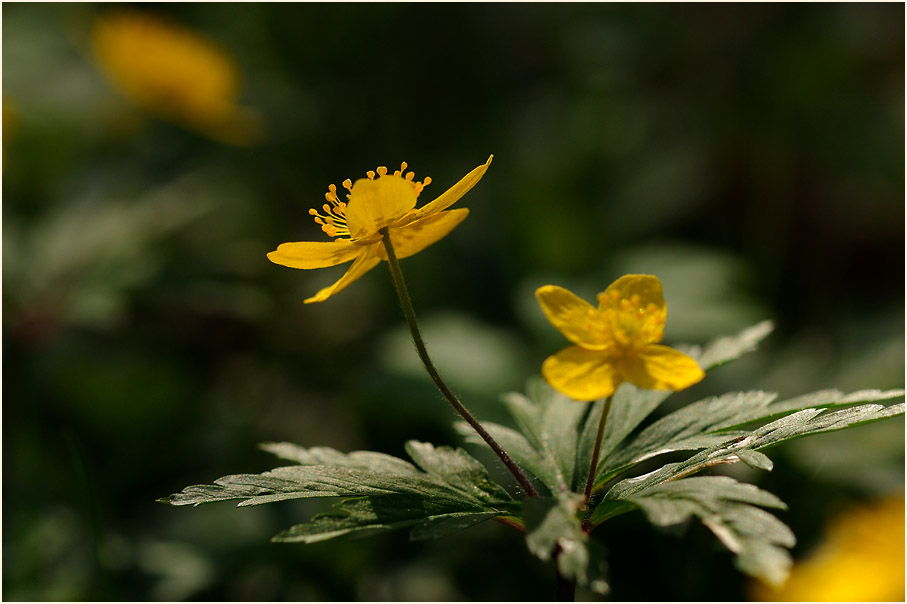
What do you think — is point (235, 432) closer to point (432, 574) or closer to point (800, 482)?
point (432, 574)

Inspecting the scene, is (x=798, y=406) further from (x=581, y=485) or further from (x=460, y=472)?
(x=460, y=472)

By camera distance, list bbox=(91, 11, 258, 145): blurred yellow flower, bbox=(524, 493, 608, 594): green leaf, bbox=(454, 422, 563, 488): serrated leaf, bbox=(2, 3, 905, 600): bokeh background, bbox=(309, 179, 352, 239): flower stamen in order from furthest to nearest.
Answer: bbox=(91, 11, 258, 145): blurred yellow flower → bbox=(2, 3, 905, 600): bokeh background → bbox=(309, 179, 352, 239): flower stamen → bbox=(454, 422, 563, 488): serrated leaf → bbox=(524, 493, 608, 594): green leaf

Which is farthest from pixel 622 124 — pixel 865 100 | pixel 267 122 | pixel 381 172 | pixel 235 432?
pixel 381 172

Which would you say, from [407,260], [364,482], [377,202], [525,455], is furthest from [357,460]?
[407,260]

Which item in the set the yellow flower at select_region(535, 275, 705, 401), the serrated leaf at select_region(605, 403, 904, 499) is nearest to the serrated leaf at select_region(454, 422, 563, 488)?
the serrated leaf at select_region(605, 403, 904, 499)

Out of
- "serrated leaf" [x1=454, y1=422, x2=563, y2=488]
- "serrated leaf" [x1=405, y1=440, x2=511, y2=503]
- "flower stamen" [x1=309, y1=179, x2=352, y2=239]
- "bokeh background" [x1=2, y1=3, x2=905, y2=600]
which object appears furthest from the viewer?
"bokeh background" [x1=2, y1=3, x2=905, y2=600]

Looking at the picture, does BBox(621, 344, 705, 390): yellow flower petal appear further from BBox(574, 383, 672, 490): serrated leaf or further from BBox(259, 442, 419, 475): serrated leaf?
BBox(259, 442, 419, 475): serrated leaf

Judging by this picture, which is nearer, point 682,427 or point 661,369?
point 661,369
